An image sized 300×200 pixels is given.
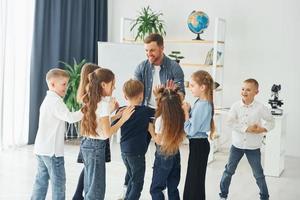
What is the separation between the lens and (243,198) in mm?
4086

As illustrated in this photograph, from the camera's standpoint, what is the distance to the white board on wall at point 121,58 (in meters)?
5.78

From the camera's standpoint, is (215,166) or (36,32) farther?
(36,32)

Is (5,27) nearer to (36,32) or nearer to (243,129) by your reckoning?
(36,32)

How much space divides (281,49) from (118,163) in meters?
2.60

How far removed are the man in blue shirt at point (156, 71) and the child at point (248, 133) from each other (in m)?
0.54

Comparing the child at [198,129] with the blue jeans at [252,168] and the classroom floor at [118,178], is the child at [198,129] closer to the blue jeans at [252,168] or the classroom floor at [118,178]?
the blue jeans at [252,168]

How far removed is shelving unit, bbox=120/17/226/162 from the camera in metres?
5.78

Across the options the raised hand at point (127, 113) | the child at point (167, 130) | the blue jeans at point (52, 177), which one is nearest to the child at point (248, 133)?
the child at point (167, 130)

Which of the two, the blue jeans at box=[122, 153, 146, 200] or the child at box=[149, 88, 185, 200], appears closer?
the child at box=[149, 88, 185, 200]

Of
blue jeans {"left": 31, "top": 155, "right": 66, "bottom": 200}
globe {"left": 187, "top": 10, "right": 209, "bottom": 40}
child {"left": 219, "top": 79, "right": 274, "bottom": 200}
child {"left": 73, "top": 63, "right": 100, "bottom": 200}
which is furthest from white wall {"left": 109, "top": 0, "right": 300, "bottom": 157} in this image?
blue jeans {"left": 31, "top": 155, "right": 66, "bottom": 200}

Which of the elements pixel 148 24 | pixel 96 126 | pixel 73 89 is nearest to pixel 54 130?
pixel 96 126

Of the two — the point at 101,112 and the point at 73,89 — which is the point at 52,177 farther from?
the point at 73,89

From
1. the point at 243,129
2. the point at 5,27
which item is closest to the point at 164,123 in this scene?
the point at 243,129

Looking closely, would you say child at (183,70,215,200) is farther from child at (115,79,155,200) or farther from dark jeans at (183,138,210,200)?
child at (115,79,155,200)
